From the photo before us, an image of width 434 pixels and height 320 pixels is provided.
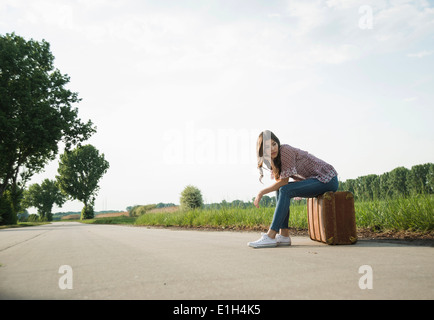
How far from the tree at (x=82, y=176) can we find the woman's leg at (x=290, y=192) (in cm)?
5644

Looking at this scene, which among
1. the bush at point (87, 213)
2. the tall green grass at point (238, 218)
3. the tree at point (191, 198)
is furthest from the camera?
the bush at point (87, 213)

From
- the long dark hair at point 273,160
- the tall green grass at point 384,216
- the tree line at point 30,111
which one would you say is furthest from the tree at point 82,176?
the long dark hair at point 273,160

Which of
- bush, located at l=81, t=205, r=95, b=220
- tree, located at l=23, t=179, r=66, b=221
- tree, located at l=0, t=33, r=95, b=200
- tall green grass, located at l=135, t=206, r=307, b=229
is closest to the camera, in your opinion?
tall green grass, located at l=135, t=206, r=307, b=229

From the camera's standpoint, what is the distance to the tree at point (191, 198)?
1591 cm

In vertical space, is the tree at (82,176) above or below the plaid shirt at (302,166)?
above

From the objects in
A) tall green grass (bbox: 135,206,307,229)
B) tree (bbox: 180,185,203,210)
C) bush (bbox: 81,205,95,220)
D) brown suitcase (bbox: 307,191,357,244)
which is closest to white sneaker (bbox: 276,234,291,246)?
brown suitcase (bbox: 307,191,357,244)

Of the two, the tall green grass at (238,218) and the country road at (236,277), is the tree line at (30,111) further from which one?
the country road at (236,277)

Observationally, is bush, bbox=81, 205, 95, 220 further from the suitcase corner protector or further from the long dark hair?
the suitcase corner protector

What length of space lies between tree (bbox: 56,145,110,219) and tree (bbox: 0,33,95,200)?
31.7 metres

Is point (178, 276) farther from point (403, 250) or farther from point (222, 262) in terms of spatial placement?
point (403, 250)

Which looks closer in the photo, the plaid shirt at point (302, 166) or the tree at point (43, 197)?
the plaid shirt at point (302, 166)

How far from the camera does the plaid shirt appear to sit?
390 centimetres

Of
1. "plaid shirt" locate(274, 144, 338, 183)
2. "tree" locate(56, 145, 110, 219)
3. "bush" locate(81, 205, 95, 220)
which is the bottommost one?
"bush" locate(81, 205, 95, 220)

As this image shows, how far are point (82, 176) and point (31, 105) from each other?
3830 cm
